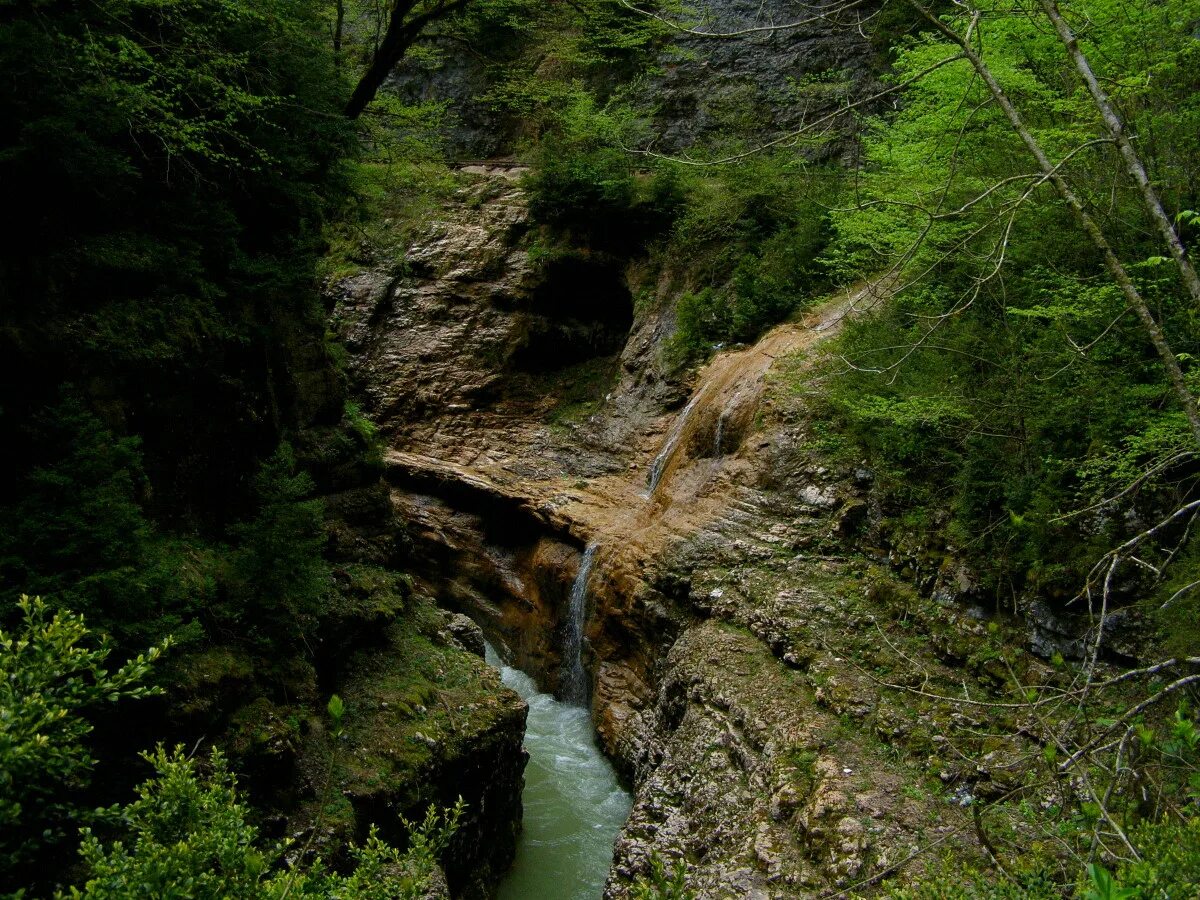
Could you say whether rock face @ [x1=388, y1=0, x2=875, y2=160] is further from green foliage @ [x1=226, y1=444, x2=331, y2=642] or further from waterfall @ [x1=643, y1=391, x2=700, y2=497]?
green foliage @ [x1=226, y1=444, x2=331, y2=642]

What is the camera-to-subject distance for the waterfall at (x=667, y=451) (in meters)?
13.6

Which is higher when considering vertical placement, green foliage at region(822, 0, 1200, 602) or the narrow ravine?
green foliage at region(822, 0, 1200, 602)

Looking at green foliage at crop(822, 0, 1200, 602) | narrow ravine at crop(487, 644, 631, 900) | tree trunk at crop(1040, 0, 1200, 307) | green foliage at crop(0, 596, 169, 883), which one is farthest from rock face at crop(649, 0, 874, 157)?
green foliage at crop(0, 596, 169, 883)

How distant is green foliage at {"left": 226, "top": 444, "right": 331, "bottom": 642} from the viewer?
705 cm

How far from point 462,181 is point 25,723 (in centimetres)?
2037

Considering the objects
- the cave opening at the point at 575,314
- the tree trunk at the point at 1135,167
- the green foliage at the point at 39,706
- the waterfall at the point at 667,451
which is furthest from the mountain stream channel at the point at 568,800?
the tree trunk at the point at 1135,167

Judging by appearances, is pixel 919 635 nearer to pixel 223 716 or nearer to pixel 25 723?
pixel 223 716

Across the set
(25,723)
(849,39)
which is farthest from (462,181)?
(25,723)

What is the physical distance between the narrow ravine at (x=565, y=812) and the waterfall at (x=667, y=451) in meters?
4.24

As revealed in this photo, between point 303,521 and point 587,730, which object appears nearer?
point 303,521

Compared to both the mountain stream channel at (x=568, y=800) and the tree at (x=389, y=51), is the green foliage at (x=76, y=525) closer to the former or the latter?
the mountain stream channel at (x=568, y=800)

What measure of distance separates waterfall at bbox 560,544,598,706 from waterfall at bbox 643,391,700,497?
182 centimetres

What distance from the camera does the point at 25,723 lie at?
8.09ft

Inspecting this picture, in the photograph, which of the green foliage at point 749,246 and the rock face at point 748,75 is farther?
the rock face at point 748,75
